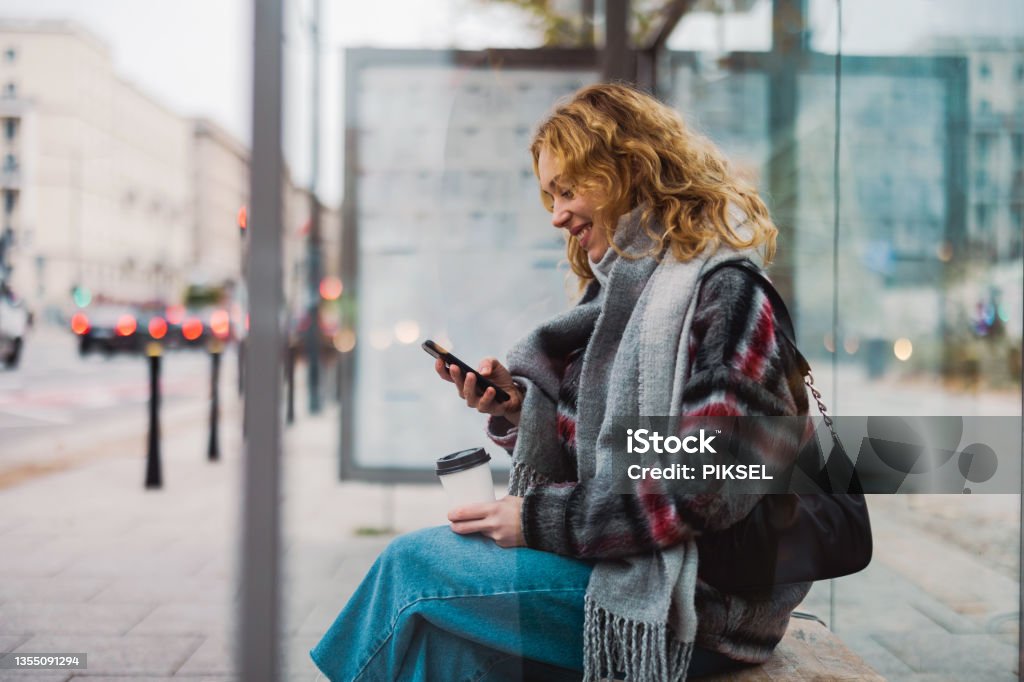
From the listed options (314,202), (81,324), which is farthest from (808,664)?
(81,324)

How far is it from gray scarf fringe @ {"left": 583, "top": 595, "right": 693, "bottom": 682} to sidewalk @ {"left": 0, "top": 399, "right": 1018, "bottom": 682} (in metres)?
0.55

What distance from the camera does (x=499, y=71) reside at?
337 centimetres

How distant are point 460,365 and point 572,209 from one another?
1.24 ft

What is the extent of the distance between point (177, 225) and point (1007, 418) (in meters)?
73.9

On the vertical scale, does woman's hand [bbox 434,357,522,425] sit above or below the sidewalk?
above

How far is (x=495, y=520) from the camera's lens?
1571mm

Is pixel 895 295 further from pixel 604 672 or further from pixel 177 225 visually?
pixel 177 225

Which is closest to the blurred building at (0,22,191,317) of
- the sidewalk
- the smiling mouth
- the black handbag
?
the sidewalk

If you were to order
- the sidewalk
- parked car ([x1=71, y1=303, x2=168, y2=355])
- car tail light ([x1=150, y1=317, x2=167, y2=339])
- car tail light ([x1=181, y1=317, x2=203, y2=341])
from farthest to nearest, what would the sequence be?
1. car tail light ([x1=181, y1=317, x2=203, y2=341])
2. parked car ([x1=71, y1=303, x2=168, y2=355])
3. car tail light ([x1=150, y1=317, x2=167, y2=339])
4. the sidewalk

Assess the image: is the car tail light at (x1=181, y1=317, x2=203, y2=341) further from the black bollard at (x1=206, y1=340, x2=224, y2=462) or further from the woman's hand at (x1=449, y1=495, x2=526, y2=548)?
the woman's hand at (x1=449, y1=495, x2=526, y2=548)

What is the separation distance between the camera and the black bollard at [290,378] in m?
1.61

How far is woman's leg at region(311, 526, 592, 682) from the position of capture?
1546 millimetres

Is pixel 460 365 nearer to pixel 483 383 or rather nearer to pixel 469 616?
pixel 483 383

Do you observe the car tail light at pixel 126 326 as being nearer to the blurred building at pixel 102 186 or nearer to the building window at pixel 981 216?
the blurred building at pixel 102 186
